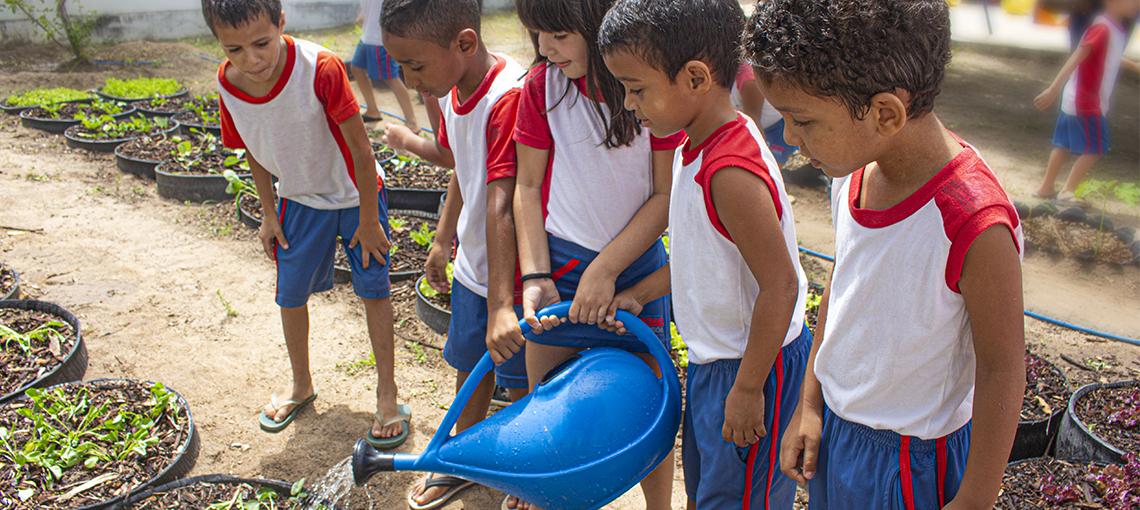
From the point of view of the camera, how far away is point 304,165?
300cm

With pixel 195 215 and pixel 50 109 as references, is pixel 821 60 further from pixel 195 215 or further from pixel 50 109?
pixel 50 109

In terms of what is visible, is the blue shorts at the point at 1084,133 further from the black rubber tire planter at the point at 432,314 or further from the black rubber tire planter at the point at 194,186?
the black rubber tire planter at the point at 194,186

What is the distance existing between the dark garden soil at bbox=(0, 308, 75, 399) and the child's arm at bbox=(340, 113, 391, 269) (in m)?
1.38

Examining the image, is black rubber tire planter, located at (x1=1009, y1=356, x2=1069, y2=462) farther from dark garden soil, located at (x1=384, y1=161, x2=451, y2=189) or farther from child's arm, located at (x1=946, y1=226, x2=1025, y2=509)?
dark garden soil, located at (x1=384, y1=161, x2=451, y2=189)

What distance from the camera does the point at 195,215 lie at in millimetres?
5480

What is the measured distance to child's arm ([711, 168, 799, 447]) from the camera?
1.75m

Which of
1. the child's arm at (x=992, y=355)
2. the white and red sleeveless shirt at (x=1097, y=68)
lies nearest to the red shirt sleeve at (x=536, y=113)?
the child's arm at (x=992, y=355)

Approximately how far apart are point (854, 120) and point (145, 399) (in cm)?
275

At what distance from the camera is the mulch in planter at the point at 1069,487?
2.54m

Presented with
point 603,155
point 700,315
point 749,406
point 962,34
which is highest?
point 603,155

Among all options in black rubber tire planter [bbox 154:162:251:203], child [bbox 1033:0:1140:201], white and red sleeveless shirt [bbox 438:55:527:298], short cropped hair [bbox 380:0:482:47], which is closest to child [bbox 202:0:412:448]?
white and red sleeveless shirt [bbox 438:55:527:298]

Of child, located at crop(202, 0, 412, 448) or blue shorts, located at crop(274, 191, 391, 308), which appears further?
blue shorts, located at crop(274, 191, 391, 308)

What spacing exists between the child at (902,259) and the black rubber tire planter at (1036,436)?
1.64 m

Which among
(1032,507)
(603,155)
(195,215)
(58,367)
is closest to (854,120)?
(603,155)
